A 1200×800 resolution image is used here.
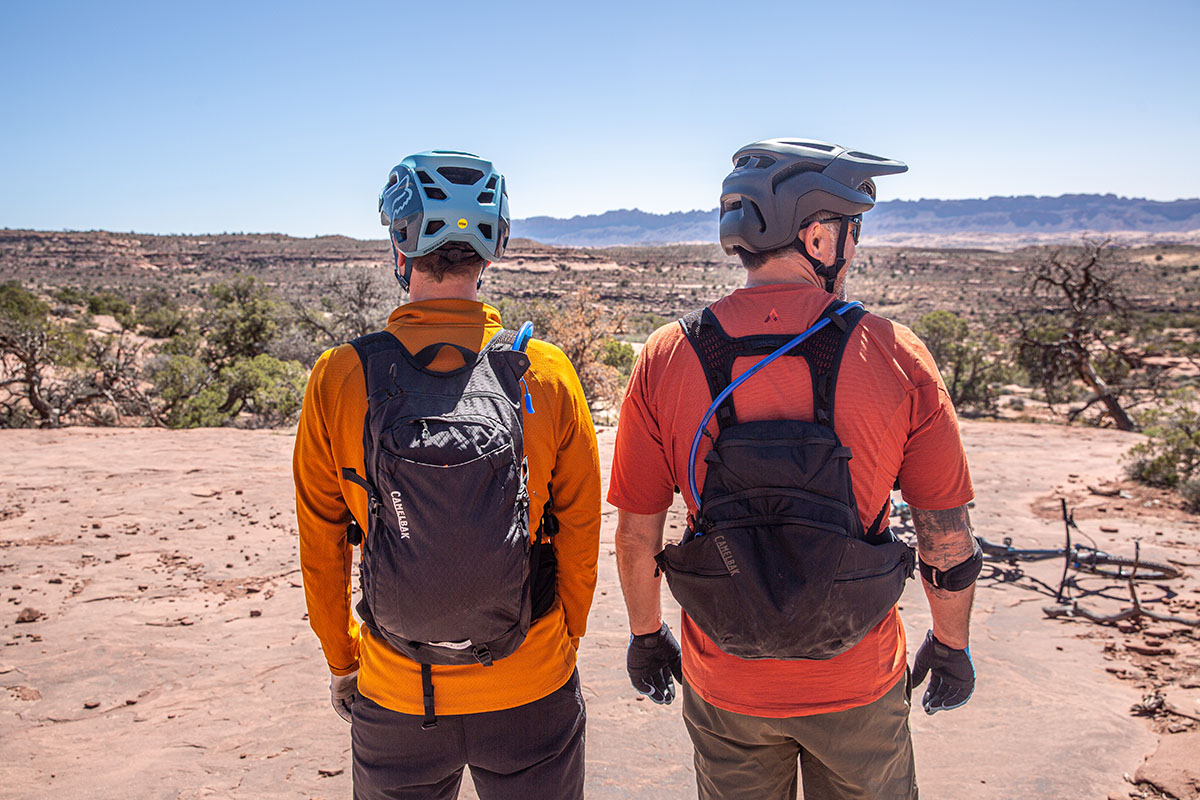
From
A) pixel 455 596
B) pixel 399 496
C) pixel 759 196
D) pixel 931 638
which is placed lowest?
pixel 931 638

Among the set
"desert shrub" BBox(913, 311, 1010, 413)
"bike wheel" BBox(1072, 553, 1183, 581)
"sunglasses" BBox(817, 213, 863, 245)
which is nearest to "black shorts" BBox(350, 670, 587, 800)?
"sunglasses" BBox(817, 213, 863, 245)

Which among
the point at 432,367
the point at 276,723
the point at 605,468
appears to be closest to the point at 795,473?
the point at 432,367

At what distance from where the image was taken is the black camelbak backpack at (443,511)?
1.57 metres

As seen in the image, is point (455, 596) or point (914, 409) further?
point (914, 409)

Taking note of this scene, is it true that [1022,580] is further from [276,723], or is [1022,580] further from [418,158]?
[418,158]

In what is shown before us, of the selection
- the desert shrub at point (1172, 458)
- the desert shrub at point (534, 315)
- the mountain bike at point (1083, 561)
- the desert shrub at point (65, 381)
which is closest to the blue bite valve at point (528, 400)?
the mountain bike at point (1083, 561)

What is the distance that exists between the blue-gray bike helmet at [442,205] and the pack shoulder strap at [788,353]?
0.65m

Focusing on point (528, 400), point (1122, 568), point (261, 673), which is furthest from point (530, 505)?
point (1122, 568)

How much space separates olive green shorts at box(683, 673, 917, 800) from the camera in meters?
1.75

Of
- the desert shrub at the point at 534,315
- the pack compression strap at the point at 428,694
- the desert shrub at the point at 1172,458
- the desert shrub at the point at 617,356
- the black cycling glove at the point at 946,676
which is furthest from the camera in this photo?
the desert shrub at the point at 617,356

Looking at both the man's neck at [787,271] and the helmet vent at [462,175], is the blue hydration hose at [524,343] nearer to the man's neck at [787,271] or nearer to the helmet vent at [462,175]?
the helmet vent at [462,175]

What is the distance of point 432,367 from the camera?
177cm

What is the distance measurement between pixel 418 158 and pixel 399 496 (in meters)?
1.01

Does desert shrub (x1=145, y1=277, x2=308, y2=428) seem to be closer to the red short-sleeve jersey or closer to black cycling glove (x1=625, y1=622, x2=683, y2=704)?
black cycling glove (x1=625, y1=622, x2=683, y2=704)
